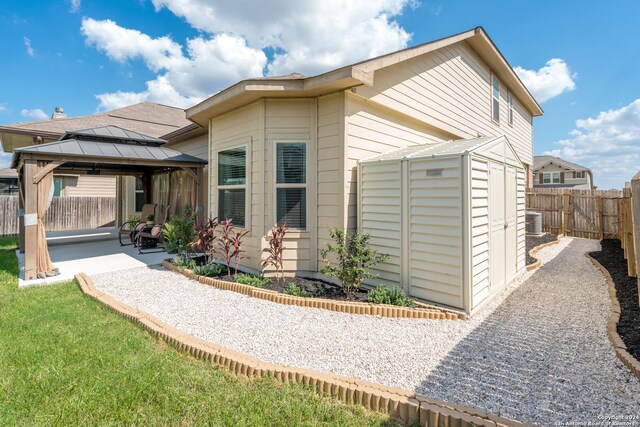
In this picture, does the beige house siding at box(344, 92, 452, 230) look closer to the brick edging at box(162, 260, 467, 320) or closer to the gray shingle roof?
the brick edging at box(162, 260, 467, 320)

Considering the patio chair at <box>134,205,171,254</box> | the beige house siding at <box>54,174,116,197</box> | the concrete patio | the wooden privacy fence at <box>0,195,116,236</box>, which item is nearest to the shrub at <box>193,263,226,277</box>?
the concrete patio

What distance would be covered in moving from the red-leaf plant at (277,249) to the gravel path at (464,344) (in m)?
0.85

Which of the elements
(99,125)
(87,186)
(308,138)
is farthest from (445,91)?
(87,186)

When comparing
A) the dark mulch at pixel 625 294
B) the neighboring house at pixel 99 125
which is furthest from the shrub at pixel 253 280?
the neighboring house at pixel 99 125

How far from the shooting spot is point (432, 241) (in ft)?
13.9

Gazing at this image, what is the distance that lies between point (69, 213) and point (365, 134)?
15.3m

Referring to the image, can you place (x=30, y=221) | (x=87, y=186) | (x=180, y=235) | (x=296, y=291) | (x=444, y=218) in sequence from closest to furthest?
(x=444, y=218) < (x=296, y=291) < (x=30, y=221) < (x=180, y=235) < (x=87, y=186)

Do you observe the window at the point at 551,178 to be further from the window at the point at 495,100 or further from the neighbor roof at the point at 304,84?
the neighbor roof at the point at 304,84

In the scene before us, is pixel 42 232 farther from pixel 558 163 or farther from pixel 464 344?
pixel 558 163

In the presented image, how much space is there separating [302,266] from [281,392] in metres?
3.13

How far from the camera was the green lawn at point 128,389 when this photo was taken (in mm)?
2070

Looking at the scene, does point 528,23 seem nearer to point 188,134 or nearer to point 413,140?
point 413,140

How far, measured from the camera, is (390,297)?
428cm

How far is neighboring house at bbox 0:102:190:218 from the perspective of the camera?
9.82 m
